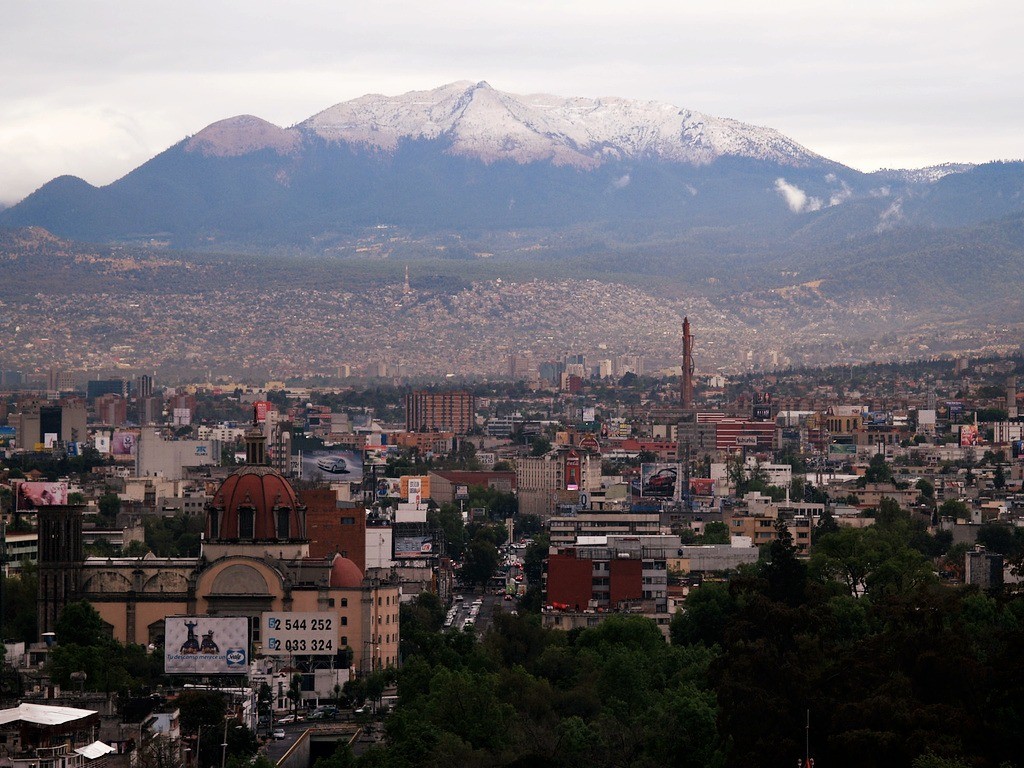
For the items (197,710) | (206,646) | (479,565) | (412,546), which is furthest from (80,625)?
(479,565)

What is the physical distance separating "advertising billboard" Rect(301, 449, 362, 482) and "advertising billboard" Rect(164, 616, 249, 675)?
91.2m

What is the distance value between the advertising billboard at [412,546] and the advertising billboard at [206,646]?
5094 cm

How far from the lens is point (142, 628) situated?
342ft

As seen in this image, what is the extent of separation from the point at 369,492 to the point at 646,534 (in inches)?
1897

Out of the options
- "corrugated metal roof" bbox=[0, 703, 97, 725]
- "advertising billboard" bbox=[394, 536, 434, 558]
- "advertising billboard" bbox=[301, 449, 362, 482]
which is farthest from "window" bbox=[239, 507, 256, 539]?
"advertising billboard" bbox=[301, 449, 362, 482]

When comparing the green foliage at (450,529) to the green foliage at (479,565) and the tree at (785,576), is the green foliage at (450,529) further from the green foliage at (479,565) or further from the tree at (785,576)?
the tree at (785,576)

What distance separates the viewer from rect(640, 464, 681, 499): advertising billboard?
604 ft

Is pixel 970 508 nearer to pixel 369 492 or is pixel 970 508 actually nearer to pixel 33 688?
pixel 369 492

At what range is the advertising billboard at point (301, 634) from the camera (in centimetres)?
9631

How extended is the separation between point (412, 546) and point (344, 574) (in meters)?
41.1

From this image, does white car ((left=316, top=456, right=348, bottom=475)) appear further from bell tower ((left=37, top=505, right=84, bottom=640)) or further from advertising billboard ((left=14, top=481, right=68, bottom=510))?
bell tower ((left=37, top=505, right=84, bottom=640))

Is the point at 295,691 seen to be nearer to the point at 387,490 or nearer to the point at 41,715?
the point at 41,715

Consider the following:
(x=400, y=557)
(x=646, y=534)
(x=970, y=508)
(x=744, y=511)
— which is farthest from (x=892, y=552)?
(x=970, y=508)

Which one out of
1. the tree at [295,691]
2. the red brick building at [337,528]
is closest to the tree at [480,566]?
the red brick building at [337,528]
